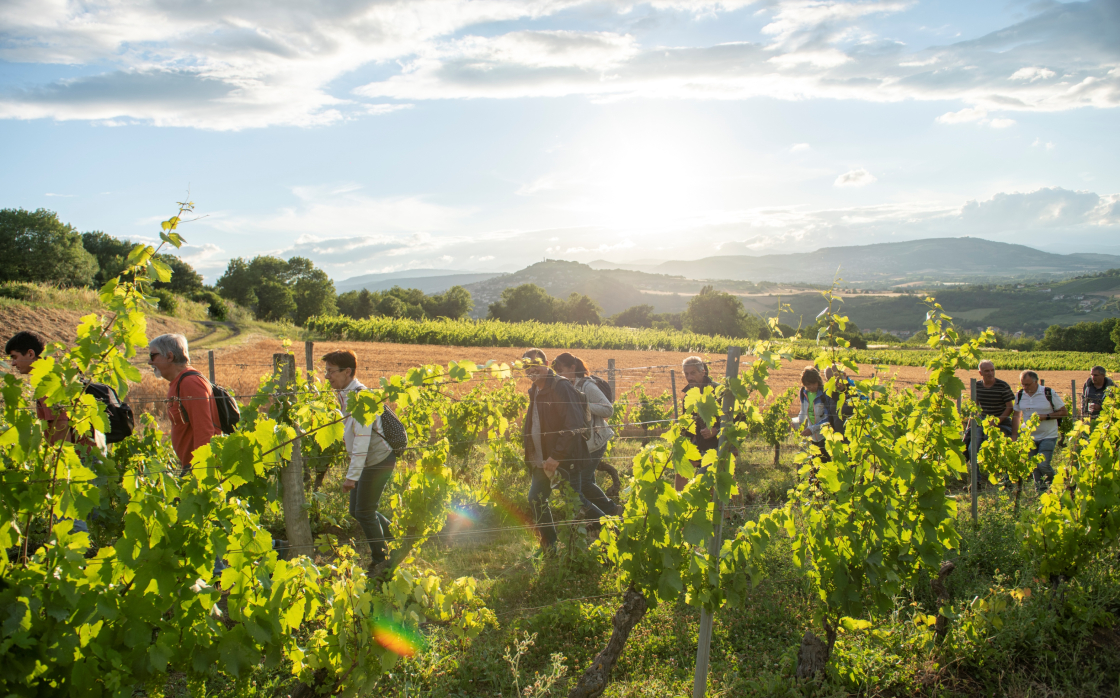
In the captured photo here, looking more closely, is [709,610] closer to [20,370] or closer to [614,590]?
[614,590]

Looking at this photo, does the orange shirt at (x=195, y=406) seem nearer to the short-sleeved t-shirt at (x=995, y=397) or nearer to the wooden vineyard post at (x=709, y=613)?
the wooden vineyard post at (x=709, y=613)

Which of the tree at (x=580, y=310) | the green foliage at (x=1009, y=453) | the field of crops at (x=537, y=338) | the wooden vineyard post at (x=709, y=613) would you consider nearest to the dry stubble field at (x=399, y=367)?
the field of crops at (x=537, y=338)

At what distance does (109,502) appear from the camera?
152 inches

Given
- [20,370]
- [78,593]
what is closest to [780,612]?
[78,593]

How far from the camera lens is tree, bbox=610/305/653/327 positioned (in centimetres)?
8069

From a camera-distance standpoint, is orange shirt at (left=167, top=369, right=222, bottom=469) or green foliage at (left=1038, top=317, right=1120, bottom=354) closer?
orange shirt at (left=167, top=369, right=222, bottom=469)

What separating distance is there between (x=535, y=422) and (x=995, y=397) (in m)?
6.18

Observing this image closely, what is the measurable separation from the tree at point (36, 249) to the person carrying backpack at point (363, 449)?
2232 inches

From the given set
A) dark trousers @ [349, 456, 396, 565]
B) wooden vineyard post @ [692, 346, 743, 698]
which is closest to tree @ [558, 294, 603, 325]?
dark trousers @ [349, 456, 396, 565]

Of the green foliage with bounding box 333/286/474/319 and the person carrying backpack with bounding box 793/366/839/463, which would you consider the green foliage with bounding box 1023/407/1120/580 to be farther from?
the green foliage with bounding box 333/286/474/319

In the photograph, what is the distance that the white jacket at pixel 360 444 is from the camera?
4.26m

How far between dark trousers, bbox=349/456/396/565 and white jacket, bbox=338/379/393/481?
0.05 m

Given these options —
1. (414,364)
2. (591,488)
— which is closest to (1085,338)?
(414,364)

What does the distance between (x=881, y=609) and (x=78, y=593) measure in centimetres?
380
